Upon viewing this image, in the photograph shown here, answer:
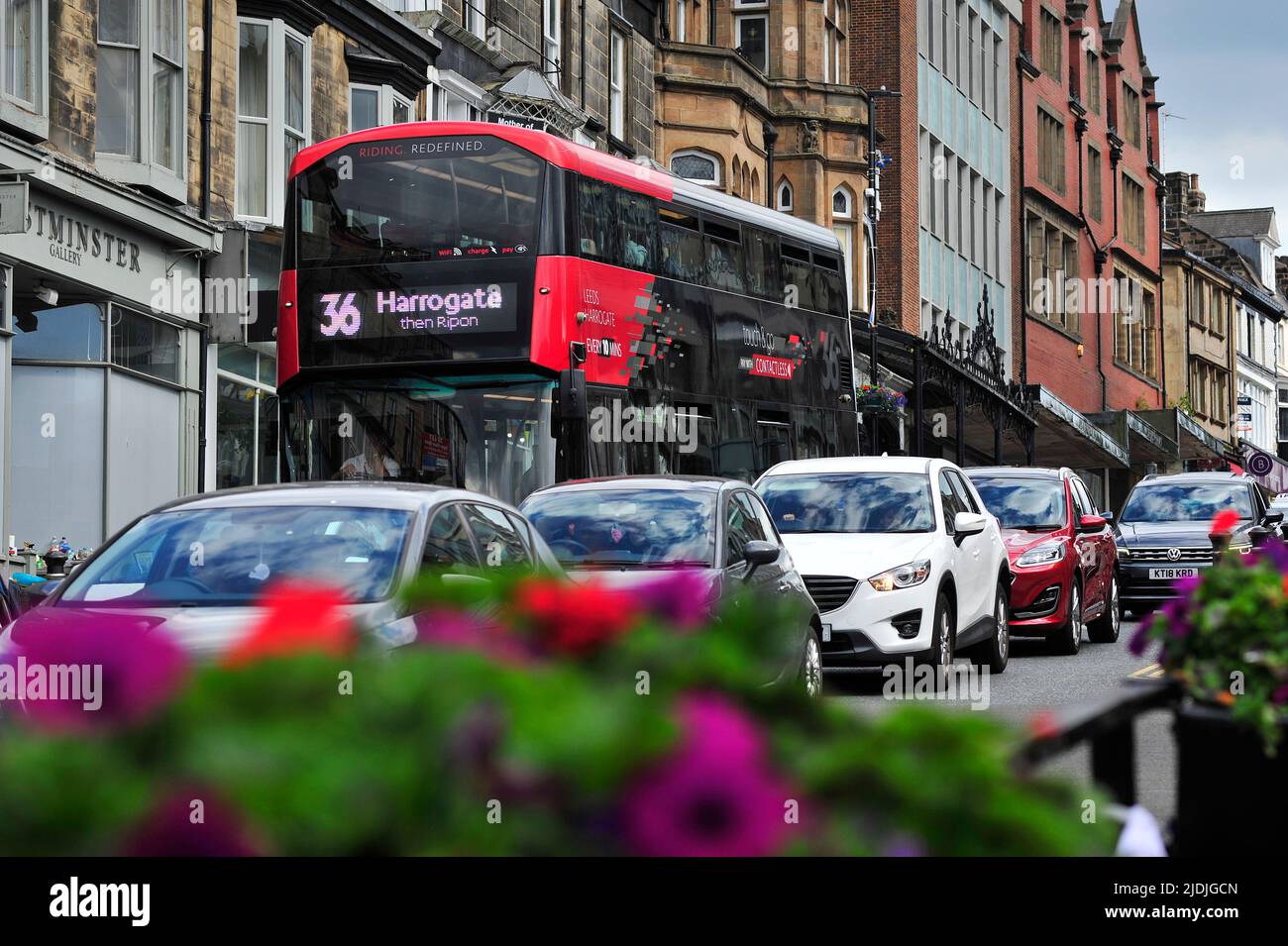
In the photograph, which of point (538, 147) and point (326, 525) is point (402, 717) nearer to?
point (326, 525)

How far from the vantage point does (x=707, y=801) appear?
5.90ft

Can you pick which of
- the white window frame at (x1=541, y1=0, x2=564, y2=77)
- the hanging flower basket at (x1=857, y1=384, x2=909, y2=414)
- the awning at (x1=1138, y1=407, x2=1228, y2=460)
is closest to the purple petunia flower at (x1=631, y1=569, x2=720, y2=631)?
the white window frame at (x1=541, y1=0, x2=564, y2=77)

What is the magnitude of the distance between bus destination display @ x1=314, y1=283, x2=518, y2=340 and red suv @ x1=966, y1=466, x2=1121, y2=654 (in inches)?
209

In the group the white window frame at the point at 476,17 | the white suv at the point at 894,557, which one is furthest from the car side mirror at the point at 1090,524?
the white window frame at the point at 476,17

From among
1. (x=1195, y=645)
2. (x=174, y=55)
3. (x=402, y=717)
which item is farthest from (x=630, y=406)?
(x=402, y=717)

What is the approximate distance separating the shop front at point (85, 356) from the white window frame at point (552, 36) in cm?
1176

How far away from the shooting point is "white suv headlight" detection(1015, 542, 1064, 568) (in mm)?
18047

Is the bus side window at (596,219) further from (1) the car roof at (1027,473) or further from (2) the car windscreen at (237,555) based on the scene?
(2) the car windscreen at (237,555)

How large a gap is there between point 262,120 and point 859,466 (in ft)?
37.6

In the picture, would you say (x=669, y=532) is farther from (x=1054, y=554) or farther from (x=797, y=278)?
(x=797, y=278)

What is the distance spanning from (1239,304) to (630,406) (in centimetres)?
8073

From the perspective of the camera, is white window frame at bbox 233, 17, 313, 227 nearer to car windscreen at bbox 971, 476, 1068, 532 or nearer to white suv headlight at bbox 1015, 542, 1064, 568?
car windscreen at bbox 971, 476, 1068, 532

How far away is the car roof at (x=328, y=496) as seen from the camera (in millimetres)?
7961

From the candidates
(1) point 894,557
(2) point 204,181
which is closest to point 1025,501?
(1) point 894,557
